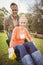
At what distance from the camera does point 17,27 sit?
1.70 m

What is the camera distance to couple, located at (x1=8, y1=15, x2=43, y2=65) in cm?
163

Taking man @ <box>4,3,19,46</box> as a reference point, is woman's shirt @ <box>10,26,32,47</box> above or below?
below

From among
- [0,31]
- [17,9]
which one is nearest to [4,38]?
[0,31]

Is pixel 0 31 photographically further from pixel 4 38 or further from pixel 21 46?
pixel 21 46

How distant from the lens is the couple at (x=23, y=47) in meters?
1.63

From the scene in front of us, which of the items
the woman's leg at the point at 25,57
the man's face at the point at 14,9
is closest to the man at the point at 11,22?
the man's face at the point at 14,9

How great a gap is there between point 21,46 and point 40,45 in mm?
186

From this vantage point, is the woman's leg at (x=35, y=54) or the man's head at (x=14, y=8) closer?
the woman's leg at (x=35, y=54)

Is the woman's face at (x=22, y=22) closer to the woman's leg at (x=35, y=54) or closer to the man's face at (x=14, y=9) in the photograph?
the man's face at (x=14, y=9)

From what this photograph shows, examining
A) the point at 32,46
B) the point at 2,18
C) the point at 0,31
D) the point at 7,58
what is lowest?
the point at 7,58

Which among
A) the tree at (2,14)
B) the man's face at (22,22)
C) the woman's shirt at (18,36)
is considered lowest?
the woman's shirt at (18,36)

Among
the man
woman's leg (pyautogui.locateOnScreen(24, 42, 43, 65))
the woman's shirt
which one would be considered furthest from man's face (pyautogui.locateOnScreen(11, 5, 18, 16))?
woman's leg (pyautogui.locateOnScreen(24, 42, 43, 65))

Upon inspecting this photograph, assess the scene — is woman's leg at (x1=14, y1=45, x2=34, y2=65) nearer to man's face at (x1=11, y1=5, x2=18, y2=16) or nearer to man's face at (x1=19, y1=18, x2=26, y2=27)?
man's face at (x1=19, y1=18, x2=26, y2=27)

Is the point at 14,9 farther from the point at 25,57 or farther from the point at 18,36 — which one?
the point at 25,57
